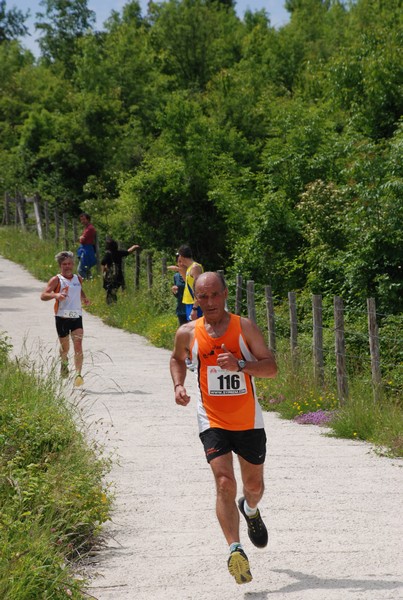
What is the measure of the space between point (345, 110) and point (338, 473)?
2341cm

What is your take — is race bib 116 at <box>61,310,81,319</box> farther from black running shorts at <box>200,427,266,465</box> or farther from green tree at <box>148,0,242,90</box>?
green tree at <box>148,0,242,90</box>

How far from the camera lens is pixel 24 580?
561cm

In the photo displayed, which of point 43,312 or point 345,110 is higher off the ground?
point 345,110

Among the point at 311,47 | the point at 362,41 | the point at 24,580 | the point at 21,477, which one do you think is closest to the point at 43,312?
the point at 362,41

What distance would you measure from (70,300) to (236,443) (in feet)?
26.5

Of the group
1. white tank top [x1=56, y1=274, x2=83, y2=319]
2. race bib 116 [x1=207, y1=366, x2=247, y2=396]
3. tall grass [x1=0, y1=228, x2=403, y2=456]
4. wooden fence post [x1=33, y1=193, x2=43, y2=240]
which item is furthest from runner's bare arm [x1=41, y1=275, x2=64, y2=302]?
wooden fence post [x1=33, y1=193, x2=43, y2=240]

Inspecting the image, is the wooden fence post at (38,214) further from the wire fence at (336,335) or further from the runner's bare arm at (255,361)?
the runner's bare arm at (255,361)

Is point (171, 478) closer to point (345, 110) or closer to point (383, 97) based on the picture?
point (383, 97)

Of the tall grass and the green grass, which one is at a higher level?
the green grass

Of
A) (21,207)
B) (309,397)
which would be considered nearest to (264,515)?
(309,397)

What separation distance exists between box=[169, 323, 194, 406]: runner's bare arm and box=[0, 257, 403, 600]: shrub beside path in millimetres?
1011

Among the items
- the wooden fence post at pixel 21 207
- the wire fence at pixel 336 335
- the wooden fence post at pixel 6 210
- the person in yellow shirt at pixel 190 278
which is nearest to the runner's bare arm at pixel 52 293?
the person in yellow shirt at pixel 190 278

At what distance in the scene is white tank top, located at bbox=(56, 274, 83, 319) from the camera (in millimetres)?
14445

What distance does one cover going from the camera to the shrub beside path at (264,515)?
20.8ft
